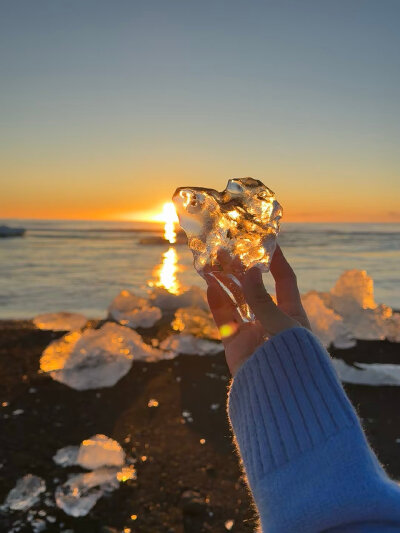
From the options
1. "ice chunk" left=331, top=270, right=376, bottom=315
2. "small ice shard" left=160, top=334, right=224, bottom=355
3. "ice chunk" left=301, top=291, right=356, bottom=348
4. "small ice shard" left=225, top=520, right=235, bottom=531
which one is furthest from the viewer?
"ice chunk" left=331, top=270, right=376, bottom=315

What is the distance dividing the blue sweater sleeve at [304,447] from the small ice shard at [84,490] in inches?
76.4

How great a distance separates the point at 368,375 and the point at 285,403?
367 centimetres

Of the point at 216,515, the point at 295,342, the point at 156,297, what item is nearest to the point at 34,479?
the point at 216,515

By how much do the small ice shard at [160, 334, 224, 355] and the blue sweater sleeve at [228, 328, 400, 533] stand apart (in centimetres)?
379

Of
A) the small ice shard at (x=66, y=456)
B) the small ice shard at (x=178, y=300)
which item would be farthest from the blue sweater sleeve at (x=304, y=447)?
the small ice shard at (x=178, y=300)

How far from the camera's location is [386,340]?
18.3 feet

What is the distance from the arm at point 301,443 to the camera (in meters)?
0.91

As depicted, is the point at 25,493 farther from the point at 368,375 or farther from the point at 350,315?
the point at 350,315

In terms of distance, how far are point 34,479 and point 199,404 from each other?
4.55 ft

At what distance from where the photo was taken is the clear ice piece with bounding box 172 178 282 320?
5.15 feet

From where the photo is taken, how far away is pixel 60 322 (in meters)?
6.19

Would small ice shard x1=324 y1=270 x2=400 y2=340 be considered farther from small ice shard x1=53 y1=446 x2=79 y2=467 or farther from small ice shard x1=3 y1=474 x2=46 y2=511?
small ice shard x1=3 y1=474 x2=46 y2=511

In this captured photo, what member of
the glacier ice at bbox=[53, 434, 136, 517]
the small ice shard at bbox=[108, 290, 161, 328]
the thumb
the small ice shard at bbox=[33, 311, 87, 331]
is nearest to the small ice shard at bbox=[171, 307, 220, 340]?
the small ice shard at bbox=[108, 290, 161, 328]

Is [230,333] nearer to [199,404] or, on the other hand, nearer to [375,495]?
[375,495]
